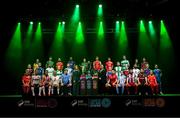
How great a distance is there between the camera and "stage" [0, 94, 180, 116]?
12.1 meters

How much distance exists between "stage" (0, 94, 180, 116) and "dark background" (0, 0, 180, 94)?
15.3 feet

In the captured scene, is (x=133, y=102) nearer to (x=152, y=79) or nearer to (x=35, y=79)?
(x=152, y=79)

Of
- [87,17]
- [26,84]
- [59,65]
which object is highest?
[87,17]

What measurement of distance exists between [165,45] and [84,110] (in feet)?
23.5

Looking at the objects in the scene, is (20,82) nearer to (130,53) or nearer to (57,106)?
(57,106)

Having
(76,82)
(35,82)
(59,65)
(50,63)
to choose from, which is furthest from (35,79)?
(76,82)

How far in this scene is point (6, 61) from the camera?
1716 centimetres

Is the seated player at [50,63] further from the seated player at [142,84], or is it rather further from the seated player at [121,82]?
the seated player at [142,84]

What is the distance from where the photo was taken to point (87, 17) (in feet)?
54.9

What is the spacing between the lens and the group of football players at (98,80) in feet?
48.6

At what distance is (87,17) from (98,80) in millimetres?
4085

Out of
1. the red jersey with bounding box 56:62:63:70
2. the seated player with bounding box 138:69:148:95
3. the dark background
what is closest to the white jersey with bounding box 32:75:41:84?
the red jersey with bounding box 56:62:63:70

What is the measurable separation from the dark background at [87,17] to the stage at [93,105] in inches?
184

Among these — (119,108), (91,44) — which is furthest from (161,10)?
(119,108)
